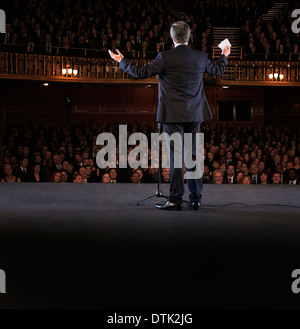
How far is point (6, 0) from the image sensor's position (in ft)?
38.4

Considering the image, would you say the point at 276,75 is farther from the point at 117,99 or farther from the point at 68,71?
the point at 68,71

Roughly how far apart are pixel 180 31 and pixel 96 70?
8.64 m

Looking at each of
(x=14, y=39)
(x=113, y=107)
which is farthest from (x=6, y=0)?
(x=113, y=107)

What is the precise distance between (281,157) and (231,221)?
213 inches

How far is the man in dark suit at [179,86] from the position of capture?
2.50 metres

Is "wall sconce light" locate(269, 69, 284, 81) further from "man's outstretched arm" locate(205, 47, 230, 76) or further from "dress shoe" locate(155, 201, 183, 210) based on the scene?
"dress shoe" locate(155, 201, 183, 210)

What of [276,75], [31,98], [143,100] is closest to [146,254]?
[276,75]

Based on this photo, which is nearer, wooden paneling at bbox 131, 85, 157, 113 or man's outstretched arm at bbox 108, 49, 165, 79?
man's outstretched arm at bbox 108, 49, 165, 79

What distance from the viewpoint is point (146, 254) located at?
1604mm

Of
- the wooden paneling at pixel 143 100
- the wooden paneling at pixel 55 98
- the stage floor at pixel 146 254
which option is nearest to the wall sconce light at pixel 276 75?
the wooden paneling at pixel 143 100

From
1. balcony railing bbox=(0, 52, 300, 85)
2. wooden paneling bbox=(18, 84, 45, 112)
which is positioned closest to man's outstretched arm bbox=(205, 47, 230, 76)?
balcony railing bbox=(0, 52, 300, 85)

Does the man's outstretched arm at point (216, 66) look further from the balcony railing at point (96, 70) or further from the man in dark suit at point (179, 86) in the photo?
the balcony railing at point (96, 70)

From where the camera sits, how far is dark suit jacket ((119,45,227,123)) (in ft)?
8.21

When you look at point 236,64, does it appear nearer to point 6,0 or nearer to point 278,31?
point 278,31
